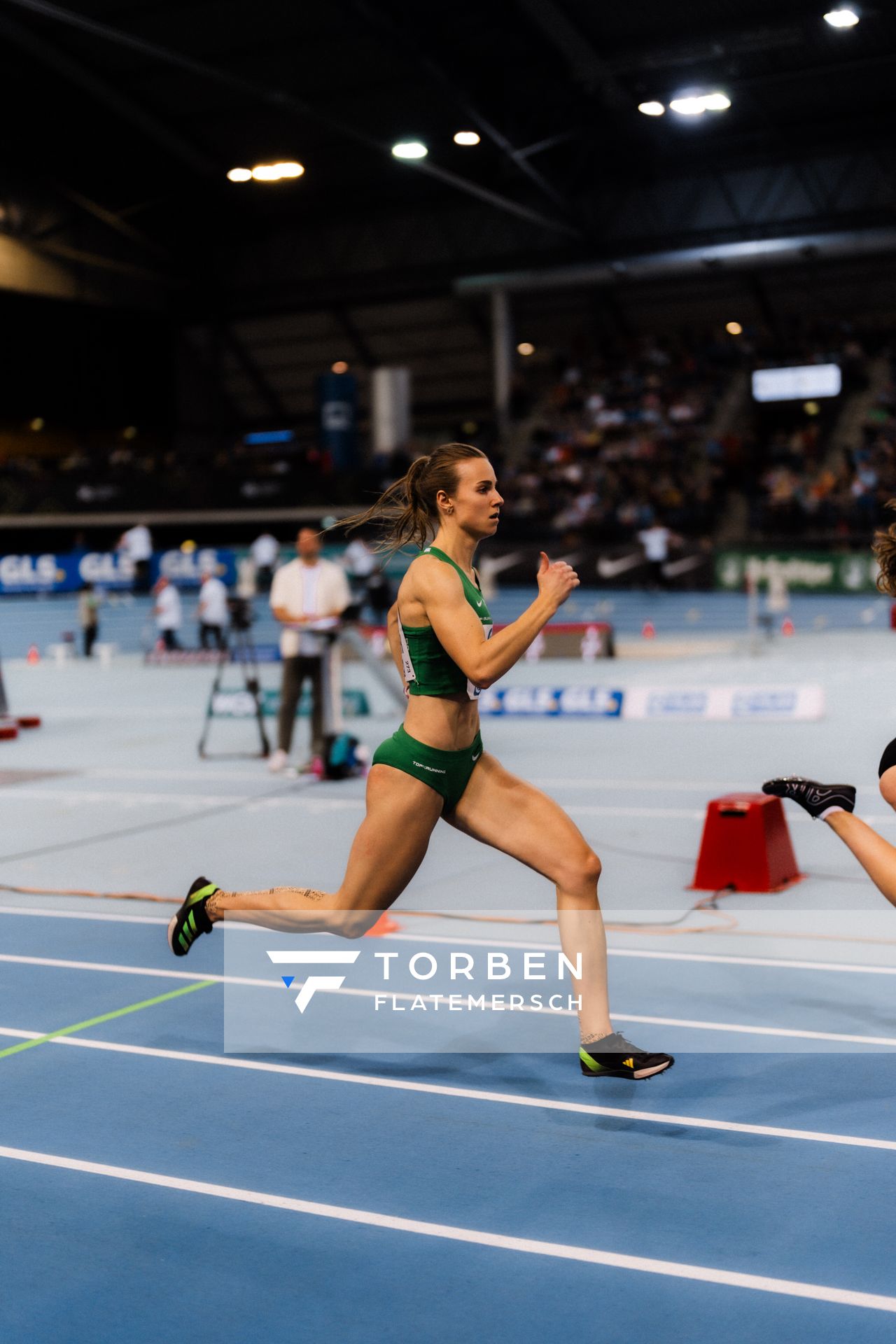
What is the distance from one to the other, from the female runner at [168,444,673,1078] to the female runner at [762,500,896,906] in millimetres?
761

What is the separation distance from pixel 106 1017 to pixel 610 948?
2.21 meters

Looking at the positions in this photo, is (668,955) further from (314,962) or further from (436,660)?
(436,660)

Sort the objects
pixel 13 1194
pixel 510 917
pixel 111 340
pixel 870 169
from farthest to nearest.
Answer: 1. pixel 111 340
2. pixel 870 169
3. pixel 510 917
4. pixel 13 1194

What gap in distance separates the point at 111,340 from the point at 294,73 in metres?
15.5

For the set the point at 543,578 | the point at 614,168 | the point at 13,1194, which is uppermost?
the point at 614,168

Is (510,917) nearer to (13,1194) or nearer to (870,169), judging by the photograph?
(13,1194)

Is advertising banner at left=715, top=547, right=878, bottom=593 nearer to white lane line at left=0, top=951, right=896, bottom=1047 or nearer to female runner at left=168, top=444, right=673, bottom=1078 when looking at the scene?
white lane line at left=0, top=951, right=896, bottom=1047

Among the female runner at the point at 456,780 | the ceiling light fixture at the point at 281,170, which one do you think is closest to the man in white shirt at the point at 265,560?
the ceiling light fixture at the point at 281,170

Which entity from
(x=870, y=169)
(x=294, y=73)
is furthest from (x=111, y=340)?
(x=870, y=169)

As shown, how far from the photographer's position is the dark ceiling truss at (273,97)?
24.8m

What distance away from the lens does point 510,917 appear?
6.73 metres

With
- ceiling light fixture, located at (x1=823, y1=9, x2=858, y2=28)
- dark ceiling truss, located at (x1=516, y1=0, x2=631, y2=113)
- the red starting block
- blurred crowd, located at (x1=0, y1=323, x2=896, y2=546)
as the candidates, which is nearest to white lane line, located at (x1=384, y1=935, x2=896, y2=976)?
the red starting block

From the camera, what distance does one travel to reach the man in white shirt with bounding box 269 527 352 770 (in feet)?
37.6

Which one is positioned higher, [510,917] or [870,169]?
[870,169]
